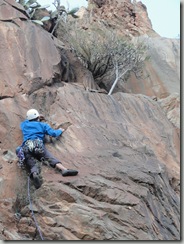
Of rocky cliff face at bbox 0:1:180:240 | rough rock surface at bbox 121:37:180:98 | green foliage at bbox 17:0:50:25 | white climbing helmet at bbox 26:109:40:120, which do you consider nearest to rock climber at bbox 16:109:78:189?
white climbing helmet at bbox 26:109:40:120

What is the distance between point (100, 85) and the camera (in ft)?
44.4

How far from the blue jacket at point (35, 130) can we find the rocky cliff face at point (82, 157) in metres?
0.28

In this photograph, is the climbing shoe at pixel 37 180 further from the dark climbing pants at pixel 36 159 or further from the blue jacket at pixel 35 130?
the blue jacket at pixel 35 130

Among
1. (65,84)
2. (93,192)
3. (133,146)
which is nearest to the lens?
(93,192)

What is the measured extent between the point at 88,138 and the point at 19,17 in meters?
4.21

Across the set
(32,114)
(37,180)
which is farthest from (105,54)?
(37,180)

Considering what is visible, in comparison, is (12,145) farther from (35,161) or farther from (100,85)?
(100,85)

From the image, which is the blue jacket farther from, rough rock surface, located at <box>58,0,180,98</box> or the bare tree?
rough rock surface, located at <box>58,0,180,98</box>

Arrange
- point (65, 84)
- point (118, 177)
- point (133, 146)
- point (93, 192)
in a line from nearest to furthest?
1. point (93, 192)
2. point (118, 177)
3. point (133, 146)
4. point (65, 84)

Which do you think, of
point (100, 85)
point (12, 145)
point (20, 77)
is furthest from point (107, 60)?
point (12, 145)

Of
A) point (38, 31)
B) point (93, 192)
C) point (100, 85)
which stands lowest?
point (100, 85)

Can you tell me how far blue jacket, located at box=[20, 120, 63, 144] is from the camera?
8398mm

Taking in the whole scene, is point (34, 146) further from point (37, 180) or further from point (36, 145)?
point (37, 180)

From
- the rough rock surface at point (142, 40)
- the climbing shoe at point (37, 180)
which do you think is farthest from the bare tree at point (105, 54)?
the climbing shoe at point (37, 180)
